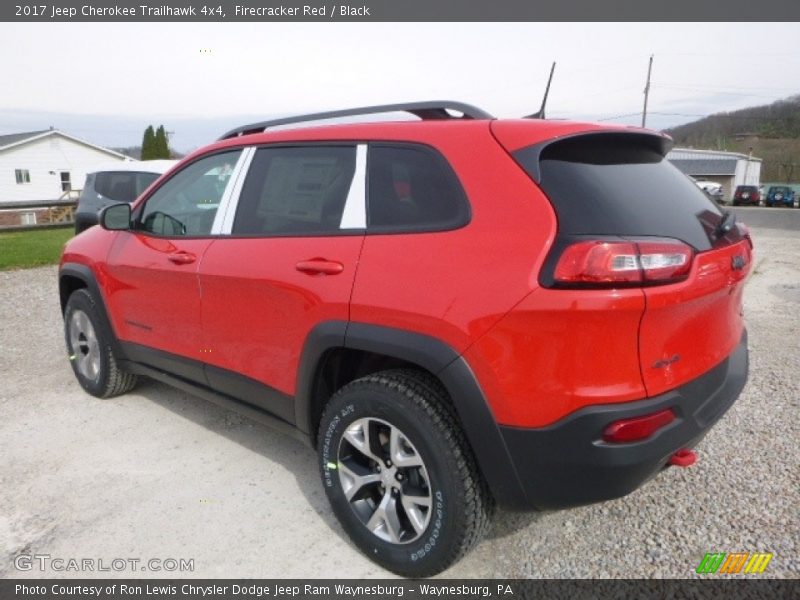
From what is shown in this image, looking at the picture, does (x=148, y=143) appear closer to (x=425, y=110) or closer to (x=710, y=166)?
(x=425, y=110)

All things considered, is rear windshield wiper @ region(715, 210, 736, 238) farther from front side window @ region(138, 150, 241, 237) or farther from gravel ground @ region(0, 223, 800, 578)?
front side window @ region(138, 150, 241, 237)

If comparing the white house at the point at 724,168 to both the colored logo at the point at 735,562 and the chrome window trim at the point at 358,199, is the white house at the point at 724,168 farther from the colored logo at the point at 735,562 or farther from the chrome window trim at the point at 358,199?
the chrome window trim at the point at 358,199

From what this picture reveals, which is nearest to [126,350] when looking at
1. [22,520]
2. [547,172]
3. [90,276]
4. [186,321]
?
[90,276]

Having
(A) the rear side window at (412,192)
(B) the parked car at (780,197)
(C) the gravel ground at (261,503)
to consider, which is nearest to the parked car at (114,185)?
(C) the gravel ground at (261,503)

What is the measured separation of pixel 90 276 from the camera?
13.3 ft

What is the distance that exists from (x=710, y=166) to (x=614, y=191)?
69313mm

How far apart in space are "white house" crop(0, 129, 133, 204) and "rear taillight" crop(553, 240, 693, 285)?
4746cm

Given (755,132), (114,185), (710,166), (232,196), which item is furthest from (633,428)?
(755,132)

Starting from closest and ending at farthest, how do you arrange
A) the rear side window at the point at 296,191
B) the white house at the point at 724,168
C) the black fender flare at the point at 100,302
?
the rear side window at the point at 296,191 < the black fender flare at the point at 100,302 < the white house at the point at 724,168

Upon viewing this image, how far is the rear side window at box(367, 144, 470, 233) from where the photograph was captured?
222 centimetres

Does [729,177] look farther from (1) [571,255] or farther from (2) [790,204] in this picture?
(1) [571,255]

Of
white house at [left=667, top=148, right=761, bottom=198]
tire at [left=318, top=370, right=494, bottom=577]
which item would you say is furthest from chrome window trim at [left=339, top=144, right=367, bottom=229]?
white house at [left=667, top=148, right=761, bottom=198]

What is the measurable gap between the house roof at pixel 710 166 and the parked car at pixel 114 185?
195 feet

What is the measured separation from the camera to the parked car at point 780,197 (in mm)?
40625
